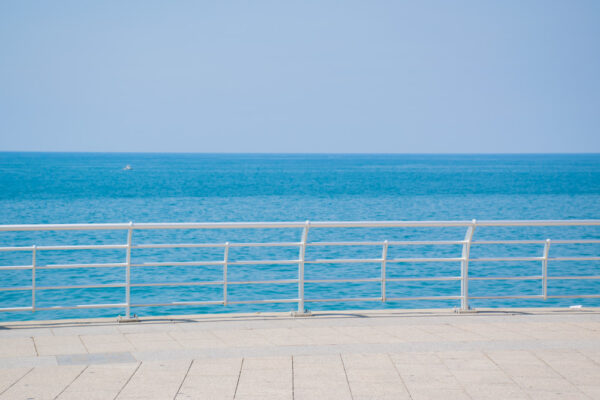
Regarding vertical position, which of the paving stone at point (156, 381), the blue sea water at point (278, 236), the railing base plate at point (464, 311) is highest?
the railing base plate at point (464, 311)

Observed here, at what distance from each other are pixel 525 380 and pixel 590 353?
1339 millimetres

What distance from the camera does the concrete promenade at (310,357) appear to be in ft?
19.6

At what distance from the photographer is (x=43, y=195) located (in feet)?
238

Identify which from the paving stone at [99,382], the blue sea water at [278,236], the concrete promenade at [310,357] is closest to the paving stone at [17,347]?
the concrete promenade at [310,357]

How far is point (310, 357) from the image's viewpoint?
7.02m

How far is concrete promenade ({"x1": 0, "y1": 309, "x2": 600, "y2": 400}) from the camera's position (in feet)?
19.6

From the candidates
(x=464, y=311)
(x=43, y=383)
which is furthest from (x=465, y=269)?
(x=43, y=383)

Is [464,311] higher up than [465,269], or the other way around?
[465,269]

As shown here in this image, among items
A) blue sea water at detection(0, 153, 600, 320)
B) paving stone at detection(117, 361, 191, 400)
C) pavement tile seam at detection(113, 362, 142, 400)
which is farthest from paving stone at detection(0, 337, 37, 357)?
blue sea water at detection(0, 153, 600, 320)

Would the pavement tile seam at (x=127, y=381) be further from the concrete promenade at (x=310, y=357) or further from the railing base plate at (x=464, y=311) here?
the railing base plate at (x=464, y=311)

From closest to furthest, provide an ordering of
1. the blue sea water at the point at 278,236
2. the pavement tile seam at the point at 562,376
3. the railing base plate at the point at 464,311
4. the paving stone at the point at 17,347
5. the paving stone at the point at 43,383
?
the paving stone at the point at 43,383, the pavement tile seam at the point at 562,376, the paving stone at the point at 17,347, the railing base plate at the point at 464,311, the blue sea water at the point at 278,236

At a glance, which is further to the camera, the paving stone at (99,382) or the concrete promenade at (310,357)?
the concrete promenade at (310,357)

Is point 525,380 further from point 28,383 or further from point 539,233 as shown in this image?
point 539,233

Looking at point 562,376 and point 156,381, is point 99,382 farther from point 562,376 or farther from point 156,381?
point 562,376
